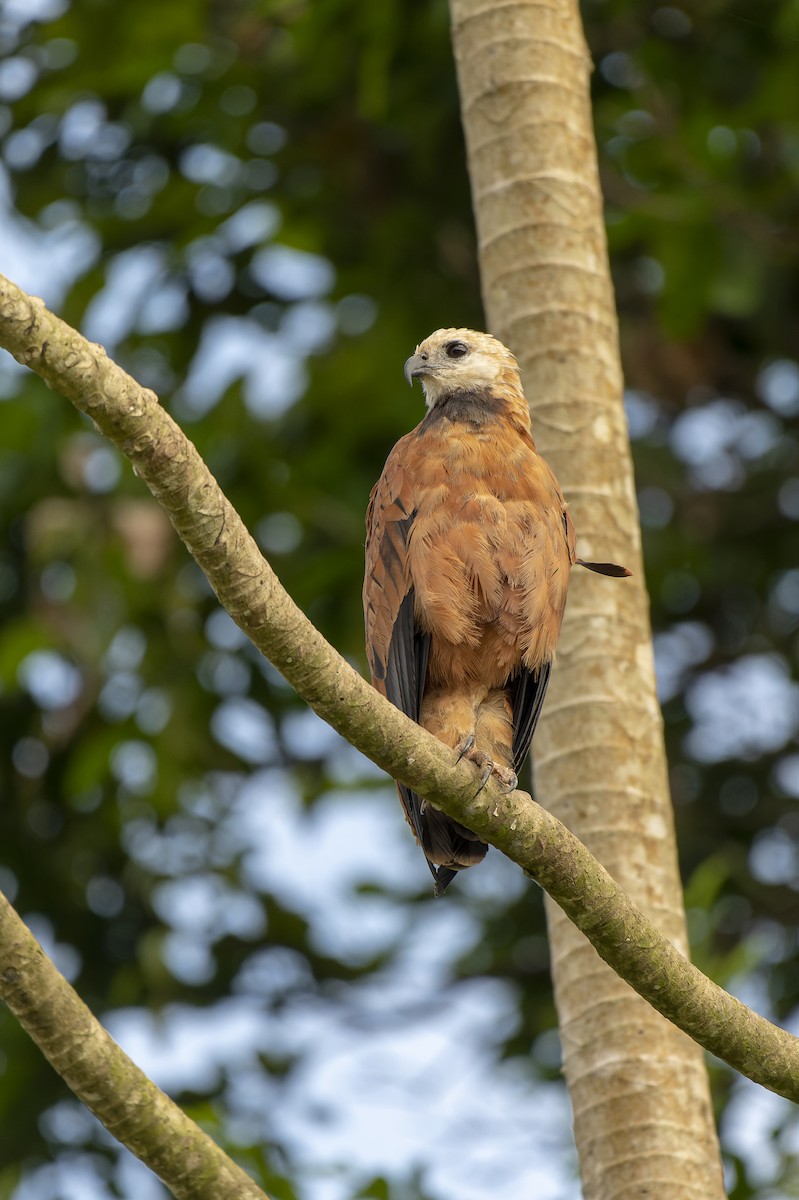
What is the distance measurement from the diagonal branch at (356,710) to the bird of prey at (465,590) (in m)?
0.50

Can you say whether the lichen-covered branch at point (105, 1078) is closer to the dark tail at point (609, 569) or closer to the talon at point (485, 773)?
the talon at point (485, 773)

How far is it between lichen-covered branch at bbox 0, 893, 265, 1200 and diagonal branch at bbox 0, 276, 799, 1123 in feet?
2.20

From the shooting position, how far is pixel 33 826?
22.9 ft

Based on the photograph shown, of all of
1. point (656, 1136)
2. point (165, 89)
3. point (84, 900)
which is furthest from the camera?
point (84, 900)

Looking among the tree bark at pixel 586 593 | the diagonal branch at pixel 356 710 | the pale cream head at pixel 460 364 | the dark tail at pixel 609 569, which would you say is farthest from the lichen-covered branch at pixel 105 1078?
the pale cream head at pixel 460 364

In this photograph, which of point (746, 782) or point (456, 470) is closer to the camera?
point (456, 470)

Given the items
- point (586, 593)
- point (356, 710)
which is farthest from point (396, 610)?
point (356, 710)

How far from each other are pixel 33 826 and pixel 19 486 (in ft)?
5.07

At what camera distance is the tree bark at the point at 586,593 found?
12.4 feet

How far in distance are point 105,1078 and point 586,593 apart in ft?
6.04

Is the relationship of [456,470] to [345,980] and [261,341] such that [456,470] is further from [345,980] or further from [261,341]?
[345,980]

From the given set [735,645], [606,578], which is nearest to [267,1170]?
[606,578]

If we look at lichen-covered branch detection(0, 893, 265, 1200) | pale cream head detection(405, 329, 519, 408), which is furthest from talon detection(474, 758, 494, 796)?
pale cream head detection(405, 329, 519, 408)

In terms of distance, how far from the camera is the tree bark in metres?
3.77
